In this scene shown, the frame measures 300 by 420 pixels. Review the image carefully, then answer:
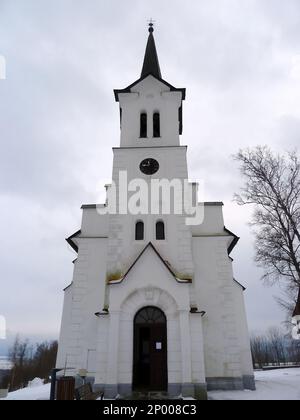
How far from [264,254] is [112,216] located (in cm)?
855

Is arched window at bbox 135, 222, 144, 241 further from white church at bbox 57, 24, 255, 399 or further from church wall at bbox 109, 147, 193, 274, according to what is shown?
church wall at bbox 109, 147, 193, 274

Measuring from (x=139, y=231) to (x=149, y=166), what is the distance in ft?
14.6

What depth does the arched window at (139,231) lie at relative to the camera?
1775 cm

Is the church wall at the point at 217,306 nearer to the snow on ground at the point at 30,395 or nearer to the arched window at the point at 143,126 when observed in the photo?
the snow on ground at the point at 30,395

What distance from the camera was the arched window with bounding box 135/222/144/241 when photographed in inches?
699

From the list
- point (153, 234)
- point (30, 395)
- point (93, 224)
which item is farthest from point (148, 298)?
point (30, 395)

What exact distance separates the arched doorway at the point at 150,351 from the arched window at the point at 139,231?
405 centimetres

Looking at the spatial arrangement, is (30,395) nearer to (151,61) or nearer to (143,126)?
(143,126)

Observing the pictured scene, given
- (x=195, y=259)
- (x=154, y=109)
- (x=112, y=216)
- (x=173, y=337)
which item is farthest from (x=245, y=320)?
(x=154, y=109)

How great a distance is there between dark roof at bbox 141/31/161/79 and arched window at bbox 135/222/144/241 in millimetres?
12548

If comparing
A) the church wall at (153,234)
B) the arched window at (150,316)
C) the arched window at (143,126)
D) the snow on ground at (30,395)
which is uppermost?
the arched window at (143,126)

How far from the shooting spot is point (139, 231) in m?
18.0

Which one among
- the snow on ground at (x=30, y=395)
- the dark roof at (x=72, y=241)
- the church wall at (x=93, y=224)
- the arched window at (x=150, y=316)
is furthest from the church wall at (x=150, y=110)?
the snow on ground at (x=30, y=395)

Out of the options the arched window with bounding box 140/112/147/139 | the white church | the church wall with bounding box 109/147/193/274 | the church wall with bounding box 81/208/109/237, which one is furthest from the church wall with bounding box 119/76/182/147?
the church wall with bounding box 81/208/109/237
